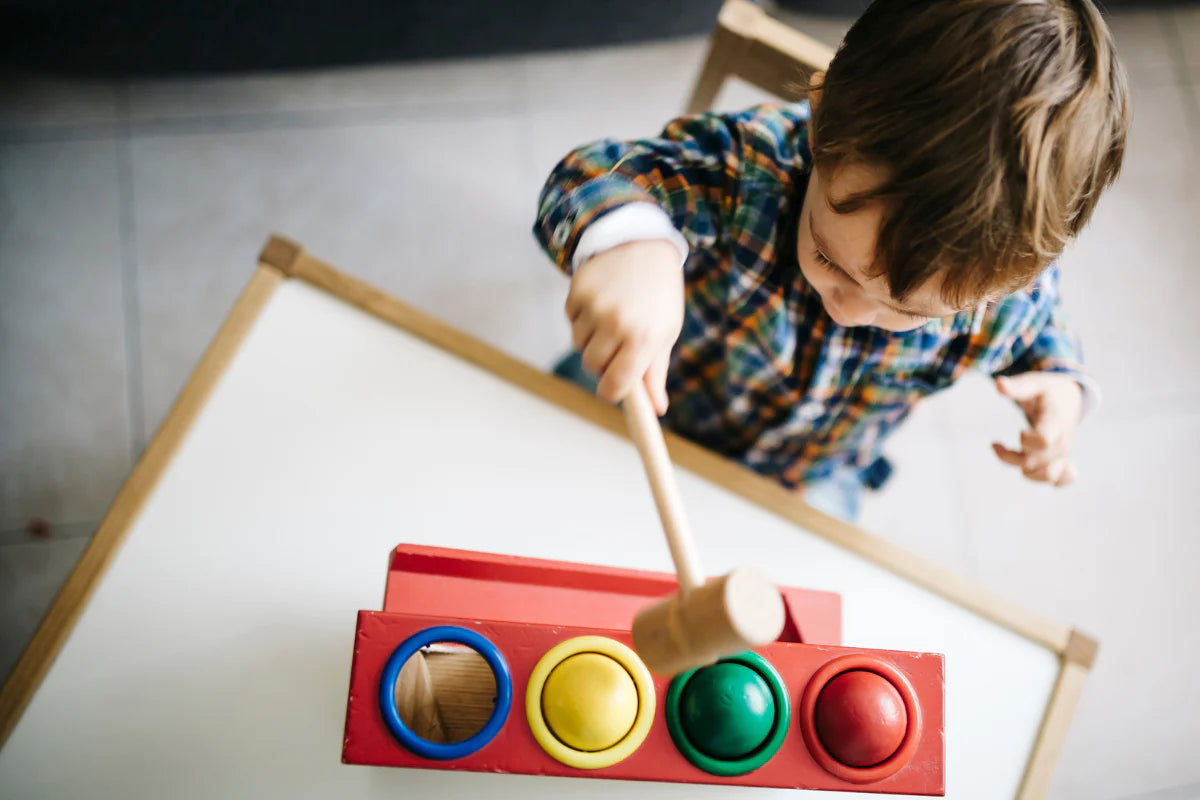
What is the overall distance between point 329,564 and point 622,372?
268 mm

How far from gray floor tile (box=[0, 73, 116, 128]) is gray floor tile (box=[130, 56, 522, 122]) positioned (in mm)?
37

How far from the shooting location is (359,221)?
120cm

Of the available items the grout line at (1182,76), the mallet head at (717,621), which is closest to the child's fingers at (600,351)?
the mallet head at (717,621)

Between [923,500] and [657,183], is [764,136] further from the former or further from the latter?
[923,500]

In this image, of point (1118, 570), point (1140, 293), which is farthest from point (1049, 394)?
point (1140, 293)

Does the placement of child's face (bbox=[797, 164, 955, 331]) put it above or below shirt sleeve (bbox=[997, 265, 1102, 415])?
above

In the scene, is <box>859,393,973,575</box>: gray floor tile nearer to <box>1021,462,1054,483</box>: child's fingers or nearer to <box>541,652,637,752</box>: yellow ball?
<box>1021,462,1054,483</box>: child's fingers

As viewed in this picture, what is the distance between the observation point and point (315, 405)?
62cm

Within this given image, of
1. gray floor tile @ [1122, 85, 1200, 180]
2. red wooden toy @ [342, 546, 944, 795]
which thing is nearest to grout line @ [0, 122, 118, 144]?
red wooden toy @ [342, 546, 944, 795]

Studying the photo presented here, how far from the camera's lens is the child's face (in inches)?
17.8

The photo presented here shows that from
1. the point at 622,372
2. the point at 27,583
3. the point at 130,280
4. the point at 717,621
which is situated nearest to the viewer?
the point at 717,621

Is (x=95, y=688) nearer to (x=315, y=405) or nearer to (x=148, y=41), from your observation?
(x=315, y=405)

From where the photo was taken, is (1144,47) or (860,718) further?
(1144,47)

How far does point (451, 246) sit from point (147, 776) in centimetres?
81
